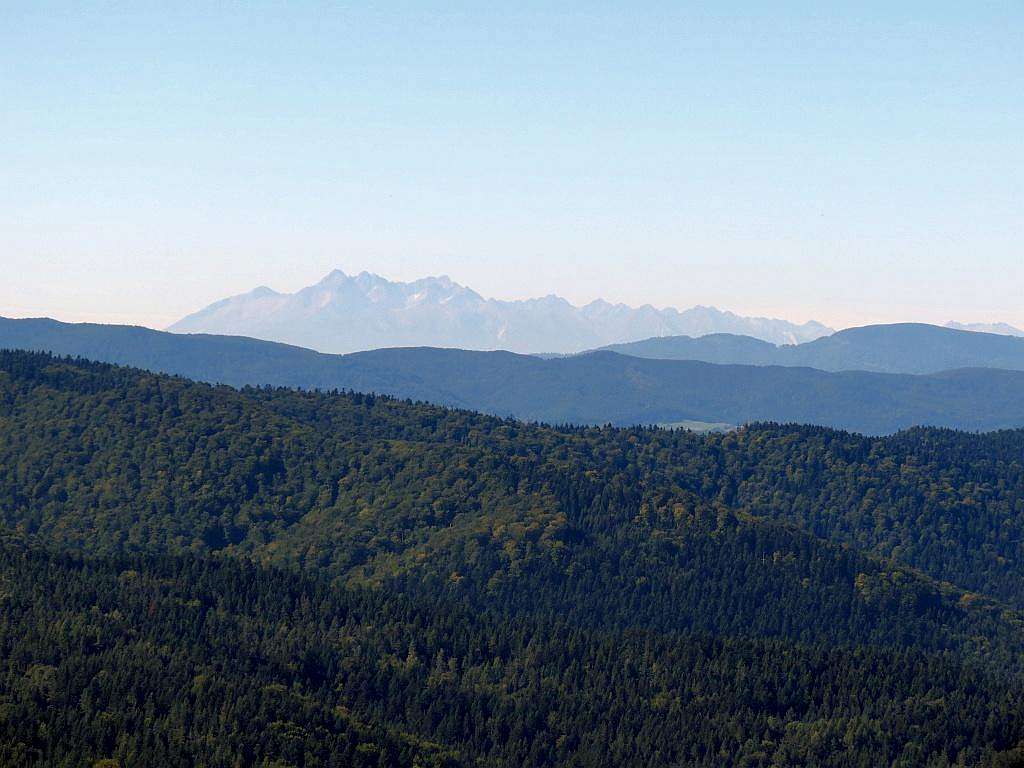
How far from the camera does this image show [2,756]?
652 ft
